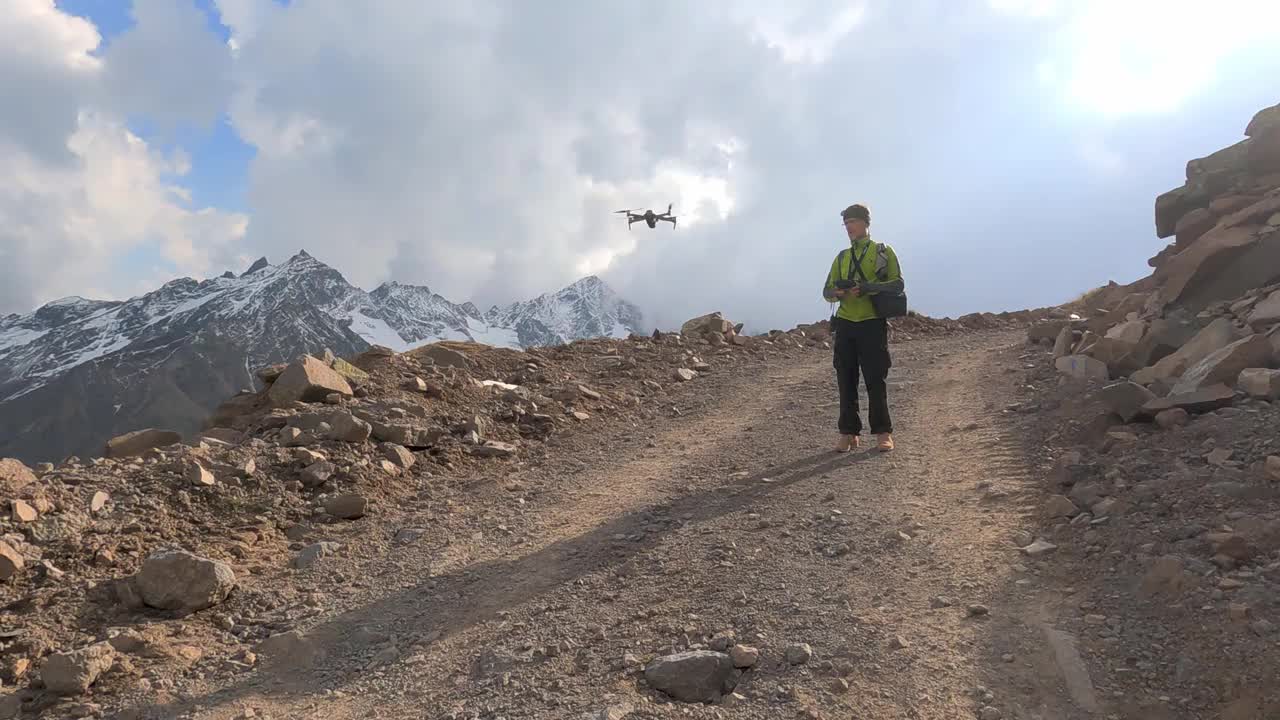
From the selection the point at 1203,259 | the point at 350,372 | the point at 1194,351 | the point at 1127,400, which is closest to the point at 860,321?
the point at 1127,400

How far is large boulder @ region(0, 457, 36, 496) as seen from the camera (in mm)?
6102

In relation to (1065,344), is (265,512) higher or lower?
lower

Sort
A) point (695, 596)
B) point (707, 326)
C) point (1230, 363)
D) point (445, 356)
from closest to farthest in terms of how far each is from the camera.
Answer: point (695, 596)
point (1230, 363)
point (445, 356)
point (707, 326)

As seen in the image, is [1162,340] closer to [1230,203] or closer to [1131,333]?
[1131,333]

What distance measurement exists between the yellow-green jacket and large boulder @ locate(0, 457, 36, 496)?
7723 mm

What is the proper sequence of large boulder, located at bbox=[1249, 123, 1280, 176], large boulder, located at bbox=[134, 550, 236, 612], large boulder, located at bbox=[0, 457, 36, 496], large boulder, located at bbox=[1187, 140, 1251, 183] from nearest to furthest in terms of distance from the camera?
large boulder, located at bbox=[134, 550, 236, 612] < large boulder, located at bbox=[0, 457, 36, 496] < large boulder, located at bbox=[1249, 123, 1280, 176] < large boulder, located at bbox=[1187, 140, 1251, 183]

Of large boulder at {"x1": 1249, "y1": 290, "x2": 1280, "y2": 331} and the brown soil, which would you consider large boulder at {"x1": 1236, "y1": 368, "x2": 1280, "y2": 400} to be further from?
large boulder at {"x1": 1249, "y1": 290, "x2": 1280, "y2": 331}

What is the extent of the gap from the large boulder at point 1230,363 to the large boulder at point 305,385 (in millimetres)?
9593

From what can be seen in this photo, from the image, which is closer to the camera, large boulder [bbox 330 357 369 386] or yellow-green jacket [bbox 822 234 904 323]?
yellow-green jacket [bbox 822 234 904 323]

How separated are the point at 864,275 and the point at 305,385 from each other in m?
7.04

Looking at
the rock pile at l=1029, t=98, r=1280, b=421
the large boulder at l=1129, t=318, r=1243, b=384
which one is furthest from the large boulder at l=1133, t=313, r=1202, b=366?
the large boulder at l=1129, t=318, r=1243, b=384

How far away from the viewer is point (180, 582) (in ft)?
16.9

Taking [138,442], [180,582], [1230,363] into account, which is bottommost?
[180,582]

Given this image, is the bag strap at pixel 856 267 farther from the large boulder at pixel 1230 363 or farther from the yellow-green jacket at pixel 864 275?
the large boulder at pixel 1230 363
